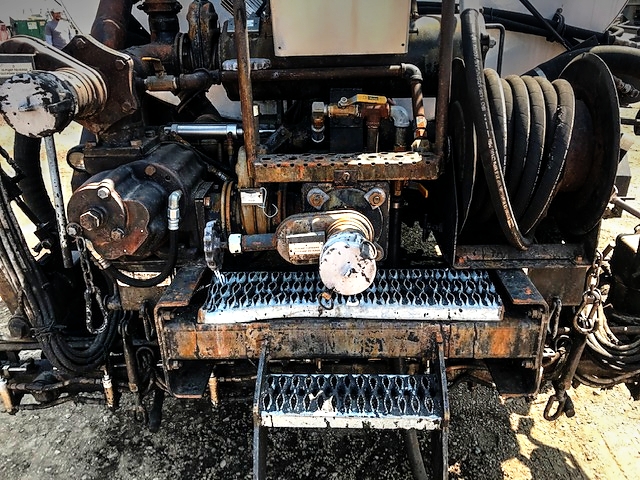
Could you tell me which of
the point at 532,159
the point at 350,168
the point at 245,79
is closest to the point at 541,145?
the point at 532,159

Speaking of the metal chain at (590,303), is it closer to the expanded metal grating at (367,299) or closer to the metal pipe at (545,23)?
the expanded metal grating at (367,299)

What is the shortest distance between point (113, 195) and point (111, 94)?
62 cm

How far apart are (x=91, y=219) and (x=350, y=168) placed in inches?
40.7

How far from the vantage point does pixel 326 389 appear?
201cm

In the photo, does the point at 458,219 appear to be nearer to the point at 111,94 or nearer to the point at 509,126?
the point at 509,126

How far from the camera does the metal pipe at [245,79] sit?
1.98 metres

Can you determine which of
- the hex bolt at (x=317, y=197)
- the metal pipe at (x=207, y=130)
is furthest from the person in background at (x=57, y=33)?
the hex bolt at (x=317, y=197)

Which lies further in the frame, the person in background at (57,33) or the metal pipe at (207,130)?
the person in background at (57,33)

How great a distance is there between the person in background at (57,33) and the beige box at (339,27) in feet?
7.67

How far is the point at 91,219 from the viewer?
2.01 meters

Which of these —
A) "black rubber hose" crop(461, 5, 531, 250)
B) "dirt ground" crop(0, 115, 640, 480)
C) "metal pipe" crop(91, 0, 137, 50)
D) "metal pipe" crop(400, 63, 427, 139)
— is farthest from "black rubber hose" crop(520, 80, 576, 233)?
"metal pipe" crop(91, 0, 137, 50)

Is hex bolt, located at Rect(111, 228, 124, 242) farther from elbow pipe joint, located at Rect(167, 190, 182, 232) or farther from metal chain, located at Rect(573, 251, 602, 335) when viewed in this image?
metal chain, located at Rect(573, 251, 602, 335)

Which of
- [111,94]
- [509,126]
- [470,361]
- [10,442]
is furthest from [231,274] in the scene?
[10,442]

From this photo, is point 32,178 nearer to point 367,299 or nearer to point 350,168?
point 350,168
